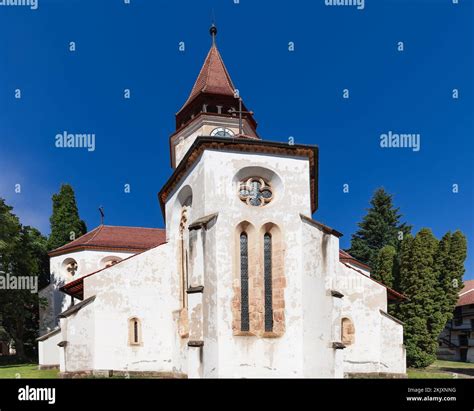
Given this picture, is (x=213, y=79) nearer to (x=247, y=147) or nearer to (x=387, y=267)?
(x=247, y=147)

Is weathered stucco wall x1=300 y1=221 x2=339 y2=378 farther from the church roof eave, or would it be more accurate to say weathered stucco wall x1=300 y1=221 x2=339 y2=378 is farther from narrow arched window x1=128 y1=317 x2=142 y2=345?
narrow arched window x1=128 y1=317 x2=142 y2=345

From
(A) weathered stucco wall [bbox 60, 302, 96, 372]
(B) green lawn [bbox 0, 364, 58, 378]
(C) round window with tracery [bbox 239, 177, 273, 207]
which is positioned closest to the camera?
(C) round window with tracery [bbox 239, 177, 273, 207]

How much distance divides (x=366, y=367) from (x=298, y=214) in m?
10.0

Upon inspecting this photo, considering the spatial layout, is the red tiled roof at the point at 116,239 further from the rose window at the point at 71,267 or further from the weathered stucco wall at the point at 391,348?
the weathered stucco wall at the point at 391,348

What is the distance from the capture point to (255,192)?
14.8 m

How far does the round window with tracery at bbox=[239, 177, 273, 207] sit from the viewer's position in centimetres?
1472

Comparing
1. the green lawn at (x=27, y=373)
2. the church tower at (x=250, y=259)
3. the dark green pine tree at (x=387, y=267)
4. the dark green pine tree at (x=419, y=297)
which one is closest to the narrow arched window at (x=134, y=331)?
the church tower at (x=250, y=259)

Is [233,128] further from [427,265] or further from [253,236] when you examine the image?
[427,265]

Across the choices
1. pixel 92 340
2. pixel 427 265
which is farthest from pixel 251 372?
pixel 427 265

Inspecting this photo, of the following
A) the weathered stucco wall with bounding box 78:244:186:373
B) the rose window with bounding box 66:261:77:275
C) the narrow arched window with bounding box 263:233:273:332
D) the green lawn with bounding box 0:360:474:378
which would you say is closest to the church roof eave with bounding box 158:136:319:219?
the narrow arched window with bounding box 263:233:273:332

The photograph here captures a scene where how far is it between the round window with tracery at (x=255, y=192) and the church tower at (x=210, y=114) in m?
8.33

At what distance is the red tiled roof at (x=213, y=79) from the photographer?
25.7 meters

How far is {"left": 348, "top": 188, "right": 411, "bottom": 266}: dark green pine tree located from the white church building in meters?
28.1

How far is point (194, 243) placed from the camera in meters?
14.6
